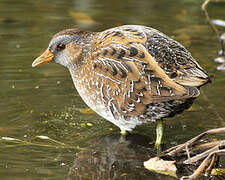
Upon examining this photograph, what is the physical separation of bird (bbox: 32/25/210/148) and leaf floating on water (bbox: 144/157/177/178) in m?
0.65

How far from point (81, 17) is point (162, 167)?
662 cm

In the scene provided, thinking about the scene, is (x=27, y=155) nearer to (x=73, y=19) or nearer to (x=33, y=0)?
(x=73, y=19)

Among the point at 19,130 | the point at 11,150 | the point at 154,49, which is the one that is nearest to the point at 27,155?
the point at 11,150

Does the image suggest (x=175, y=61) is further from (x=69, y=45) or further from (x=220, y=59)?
(x=220, y=59)

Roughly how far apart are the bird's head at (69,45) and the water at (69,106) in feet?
2.96

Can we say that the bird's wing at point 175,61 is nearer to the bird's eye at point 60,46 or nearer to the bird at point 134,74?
the bird at point 134,74

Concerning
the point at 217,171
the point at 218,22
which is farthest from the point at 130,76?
the point at 218,22

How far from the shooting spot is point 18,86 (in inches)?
329

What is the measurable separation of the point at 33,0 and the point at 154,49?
732 centimetres

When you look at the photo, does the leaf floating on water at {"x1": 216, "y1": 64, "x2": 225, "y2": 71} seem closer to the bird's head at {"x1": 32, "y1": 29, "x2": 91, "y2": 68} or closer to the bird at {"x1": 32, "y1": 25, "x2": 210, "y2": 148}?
the bird at {"x1": 32, "y1": 25, "x2": 210, "y2": 148}

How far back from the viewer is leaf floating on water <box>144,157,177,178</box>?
591cm

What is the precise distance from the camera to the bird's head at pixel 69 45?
6996 mm

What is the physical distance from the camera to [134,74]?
6281 millimetres

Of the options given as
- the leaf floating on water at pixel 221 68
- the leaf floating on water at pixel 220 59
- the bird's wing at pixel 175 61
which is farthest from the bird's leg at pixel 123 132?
the leaf floating on water at pixel 220 59
